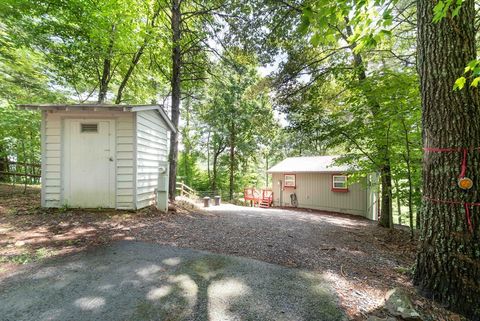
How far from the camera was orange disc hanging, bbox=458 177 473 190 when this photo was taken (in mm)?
2105

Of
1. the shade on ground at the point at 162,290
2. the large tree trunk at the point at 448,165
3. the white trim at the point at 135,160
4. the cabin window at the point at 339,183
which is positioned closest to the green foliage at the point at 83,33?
the white trim at the point at 135,160

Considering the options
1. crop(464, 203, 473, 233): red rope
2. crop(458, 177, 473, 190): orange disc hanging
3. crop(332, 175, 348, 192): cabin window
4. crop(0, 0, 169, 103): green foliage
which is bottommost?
crop(332, 175, 348, 192): cabin window

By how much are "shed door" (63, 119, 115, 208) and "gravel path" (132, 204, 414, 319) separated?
1.58 meters

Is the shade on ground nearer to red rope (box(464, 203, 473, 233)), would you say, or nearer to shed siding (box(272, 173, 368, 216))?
red rope (box(464, 203, 473, 233))

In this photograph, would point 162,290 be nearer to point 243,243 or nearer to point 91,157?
point 243,243

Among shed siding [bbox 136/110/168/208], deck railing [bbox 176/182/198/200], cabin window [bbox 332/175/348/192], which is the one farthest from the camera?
deck railing [bbox 176/182/198/200]

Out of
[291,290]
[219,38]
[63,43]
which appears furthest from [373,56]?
[63,43]

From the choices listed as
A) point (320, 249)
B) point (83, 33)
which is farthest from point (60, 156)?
point (320, 249)

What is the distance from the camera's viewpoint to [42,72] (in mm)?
9234

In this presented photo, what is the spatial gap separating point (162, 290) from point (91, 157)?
166 inches

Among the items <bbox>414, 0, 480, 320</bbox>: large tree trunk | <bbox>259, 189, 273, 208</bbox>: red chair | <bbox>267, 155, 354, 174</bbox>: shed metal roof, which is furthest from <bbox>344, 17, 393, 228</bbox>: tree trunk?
<bbox>259, 189, 273, 208</bbox>: red chair

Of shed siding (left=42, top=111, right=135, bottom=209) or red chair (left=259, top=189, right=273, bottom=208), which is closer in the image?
shed siding (left=42, top=111, right=135, bottom=209)

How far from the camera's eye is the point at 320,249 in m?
3.60

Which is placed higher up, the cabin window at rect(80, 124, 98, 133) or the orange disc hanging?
the cabin window at rect(80, 124, 98, 133)
